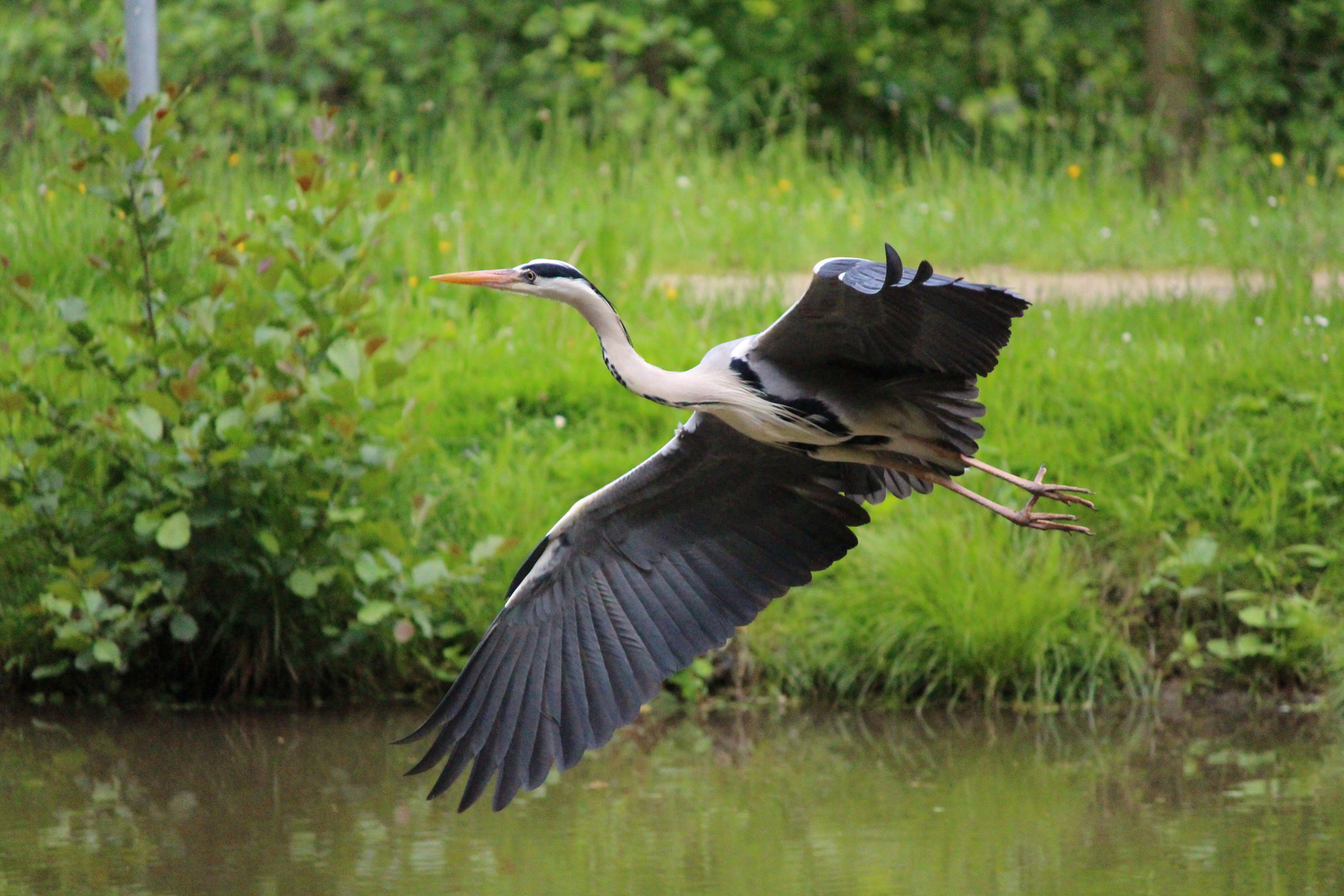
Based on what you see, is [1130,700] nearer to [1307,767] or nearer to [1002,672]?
[1002,672]

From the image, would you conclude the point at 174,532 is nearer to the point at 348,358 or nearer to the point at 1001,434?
the point at 348,358

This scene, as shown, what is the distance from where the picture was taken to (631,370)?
4.02 meters

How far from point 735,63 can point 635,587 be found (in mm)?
8595

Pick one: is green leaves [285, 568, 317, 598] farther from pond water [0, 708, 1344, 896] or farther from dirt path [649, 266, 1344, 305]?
dirt path [649, 266, 1344, 305]

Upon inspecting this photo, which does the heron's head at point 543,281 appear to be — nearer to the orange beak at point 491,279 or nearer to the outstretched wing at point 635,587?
the orange beak at point 491,279

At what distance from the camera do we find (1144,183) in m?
11.0

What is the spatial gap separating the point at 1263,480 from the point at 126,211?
430 cm

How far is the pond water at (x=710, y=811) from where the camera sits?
14.3 feet

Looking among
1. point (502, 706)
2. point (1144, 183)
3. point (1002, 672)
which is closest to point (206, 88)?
point (1144, 183)

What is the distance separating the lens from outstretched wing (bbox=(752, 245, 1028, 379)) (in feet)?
11.7

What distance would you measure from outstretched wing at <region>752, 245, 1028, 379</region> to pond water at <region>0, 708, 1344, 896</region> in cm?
138

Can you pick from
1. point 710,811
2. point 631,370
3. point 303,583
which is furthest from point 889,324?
point 303,583

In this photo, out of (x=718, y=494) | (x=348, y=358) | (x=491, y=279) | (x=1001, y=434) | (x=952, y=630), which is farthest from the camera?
(x=1001, y=434)

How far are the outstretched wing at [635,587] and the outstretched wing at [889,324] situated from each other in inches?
19.3
